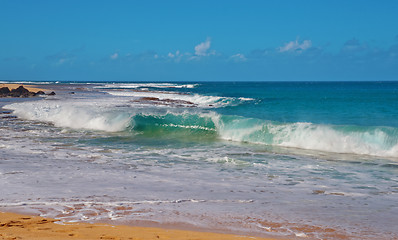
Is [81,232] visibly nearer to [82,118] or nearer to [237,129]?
[237,129]

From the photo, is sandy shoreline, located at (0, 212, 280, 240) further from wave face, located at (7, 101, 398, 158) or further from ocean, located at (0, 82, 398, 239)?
wave face, located at (7, 101, 398, 158)

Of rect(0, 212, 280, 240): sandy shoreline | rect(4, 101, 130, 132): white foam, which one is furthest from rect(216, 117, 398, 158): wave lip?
rect(0, 212, 280, 240): sandy shoreline

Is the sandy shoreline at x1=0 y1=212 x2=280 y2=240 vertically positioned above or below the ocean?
above

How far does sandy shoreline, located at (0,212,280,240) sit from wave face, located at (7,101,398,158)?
9.48 metres

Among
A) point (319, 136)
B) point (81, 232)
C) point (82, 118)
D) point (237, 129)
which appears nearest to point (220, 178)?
point (81, 232)

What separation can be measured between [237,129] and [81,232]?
12.7 m

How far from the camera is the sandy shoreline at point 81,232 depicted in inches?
192

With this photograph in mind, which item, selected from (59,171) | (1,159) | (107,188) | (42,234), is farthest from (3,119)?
(42,234)

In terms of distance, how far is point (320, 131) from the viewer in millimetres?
15273

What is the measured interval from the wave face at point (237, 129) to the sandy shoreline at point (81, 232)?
9482 mm

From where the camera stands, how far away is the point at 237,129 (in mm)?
17453

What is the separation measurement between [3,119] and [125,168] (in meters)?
14.5

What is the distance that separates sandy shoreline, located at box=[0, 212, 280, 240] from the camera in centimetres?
488

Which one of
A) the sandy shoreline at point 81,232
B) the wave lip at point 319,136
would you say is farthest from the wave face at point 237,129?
the sandy shoreline at point 81,232
